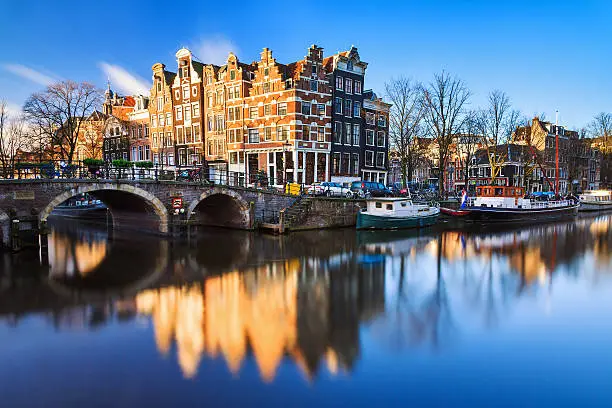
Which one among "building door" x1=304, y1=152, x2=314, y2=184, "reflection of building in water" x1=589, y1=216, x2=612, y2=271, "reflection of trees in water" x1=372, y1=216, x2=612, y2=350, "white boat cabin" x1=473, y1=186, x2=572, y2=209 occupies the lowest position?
"reflection of building in water" x1=589, y1=216, x2=612, y2=271

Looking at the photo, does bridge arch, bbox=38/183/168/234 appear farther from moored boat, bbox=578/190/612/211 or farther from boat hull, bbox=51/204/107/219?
moored boat, bbox=578/190/612/211

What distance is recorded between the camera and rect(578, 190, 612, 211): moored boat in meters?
56.4

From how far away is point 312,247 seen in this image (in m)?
23.8

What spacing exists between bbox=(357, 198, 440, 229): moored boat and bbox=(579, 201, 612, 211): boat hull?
122ft

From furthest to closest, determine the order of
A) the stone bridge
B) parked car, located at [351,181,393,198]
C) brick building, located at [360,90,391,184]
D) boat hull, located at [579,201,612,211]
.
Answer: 1. boat hull, located at [579,201,612,211]
2. brick building, located at [360,90,391,184]
3. parked car, located at [351,181,393,198]
4. the stone bridge

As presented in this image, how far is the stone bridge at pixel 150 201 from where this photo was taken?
67.5 ft

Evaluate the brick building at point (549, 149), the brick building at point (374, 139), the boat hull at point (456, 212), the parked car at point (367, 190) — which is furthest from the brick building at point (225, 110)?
the brick building at point (549, 149)

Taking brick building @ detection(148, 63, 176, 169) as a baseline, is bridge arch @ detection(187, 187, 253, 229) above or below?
Answer: below

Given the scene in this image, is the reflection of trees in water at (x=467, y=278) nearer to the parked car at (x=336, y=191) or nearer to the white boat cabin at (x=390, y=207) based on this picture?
the white boat cabin at (x=390, y=207)

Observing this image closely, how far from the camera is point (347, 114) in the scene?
45.6m

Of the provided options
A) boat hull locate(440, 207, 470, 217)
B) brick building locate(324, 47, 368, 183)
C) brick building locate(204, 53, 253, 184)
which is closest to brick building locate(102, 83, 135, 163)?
brick building locate(204, 53, 253, 184)

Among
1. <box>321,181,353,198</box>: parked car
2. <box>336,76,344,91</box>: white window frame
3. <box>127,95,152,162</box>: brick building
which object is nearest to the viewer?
<box>321,181,353,198</box>: parked car

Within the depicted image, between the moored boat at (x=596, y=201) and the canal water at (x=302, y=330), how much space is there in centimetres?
4286

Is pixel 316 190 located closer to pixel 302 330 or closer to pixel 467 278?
pixel 467 278
